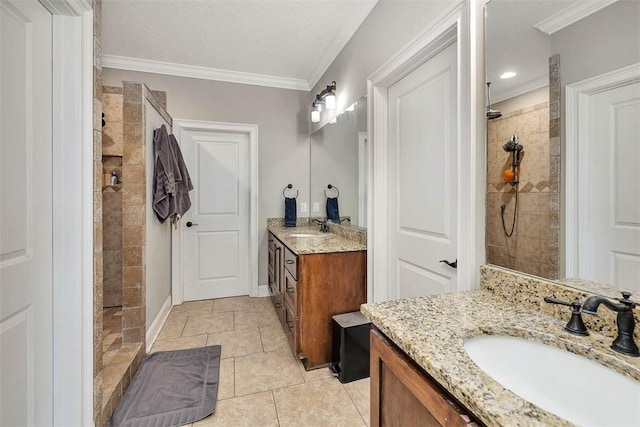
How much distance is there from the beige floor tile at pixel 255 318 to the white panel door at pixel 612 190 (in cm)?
247

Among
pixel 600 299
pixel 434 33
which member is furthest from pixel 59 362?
pixel 434 33

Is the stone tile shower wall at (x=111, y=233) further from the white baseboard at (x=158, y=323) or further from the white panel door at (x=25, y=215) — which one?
the white panel door at (x=25, y=215)

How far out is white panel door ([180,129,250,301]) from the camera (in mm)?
3320

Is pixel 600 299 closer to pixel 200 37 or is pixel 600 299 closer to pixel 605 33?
pixel 605 33

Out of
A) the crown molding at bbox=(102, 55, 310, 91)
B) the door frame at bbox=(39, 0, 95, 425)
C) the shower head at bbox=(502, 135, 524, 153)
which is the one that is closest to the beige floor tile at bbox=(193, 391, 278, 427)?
the door frame at bbox=(39, 0, 95, 425)

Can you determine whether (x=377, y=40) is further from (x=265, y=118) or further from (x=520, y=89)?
(x=265, y=118)

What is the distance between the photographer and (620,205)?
79cm

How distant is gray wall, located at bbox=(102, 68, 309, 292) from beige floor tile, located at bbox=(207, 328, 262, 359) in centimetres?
100

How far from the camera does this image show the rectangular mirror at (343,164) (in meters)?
2.33

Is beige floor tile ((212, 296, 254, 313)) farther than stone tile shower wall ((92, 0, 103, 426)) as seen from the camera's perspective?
Yes

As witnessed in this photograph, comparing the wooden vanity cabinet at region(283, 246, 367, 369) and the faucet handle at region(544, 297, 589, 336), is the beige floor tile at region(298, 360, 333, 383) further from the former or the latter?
the faucet handle at region(544, 297, 589, 336)

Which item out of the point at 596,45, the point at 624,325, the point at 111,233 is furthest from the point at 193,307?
the point at 596,45

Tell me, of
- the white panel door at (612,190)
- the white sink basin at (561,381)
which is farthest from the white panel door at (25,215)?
the white panel door at (612,190)

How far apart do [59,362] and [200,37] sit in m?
2.64
